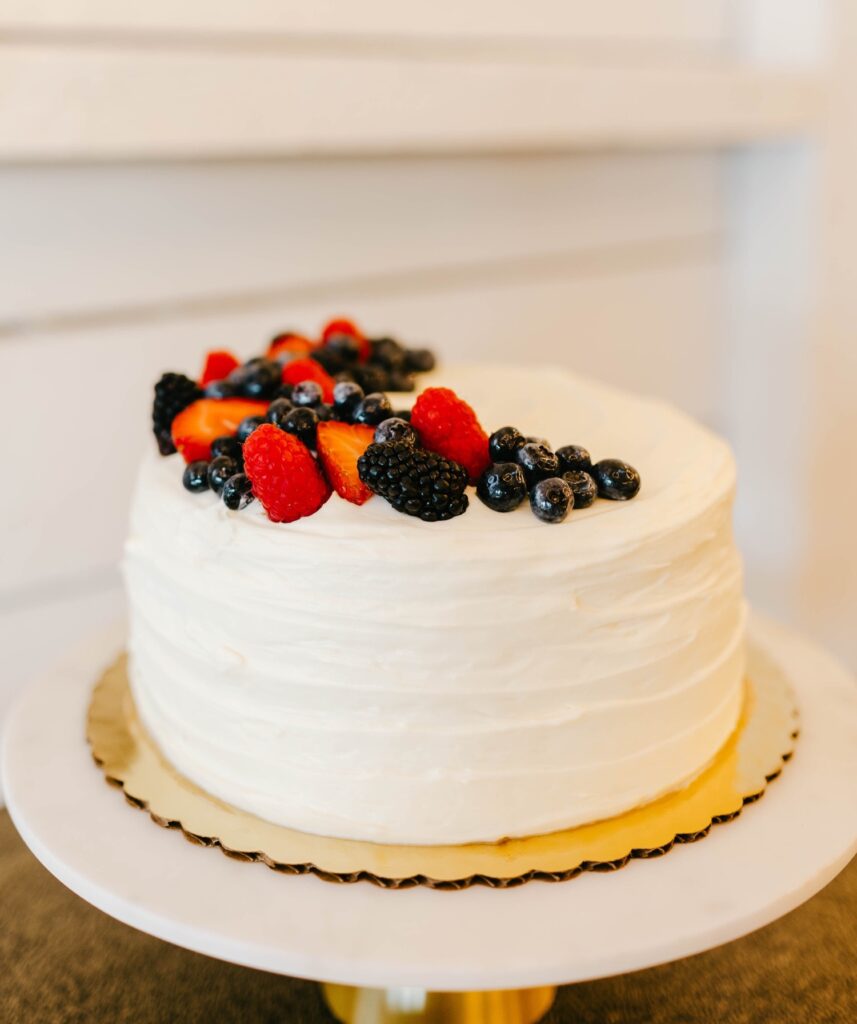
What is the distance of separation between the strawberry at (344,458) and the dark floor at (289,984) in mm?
537

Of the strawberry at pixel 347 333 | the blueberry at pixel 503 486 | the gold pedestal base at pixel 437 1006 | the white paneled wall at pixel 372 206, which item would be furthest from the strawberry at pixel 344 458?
the white paneled wall at pixel 372 206

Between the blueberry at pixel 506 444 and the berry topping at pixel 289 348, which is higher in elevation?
the blueberry at pixel 506 444

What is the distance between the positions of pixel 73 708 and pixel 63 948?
0.26 m

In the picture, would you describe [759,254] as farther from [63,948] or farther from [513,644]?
[63,948]

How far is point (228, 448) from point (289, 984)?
56 cm

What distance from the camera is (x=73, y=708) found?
116 centimetres

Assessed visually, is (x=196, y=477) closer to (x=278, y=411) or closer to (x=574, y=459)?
(x=278, y=411)

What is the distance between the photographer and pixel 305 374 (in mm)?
1109

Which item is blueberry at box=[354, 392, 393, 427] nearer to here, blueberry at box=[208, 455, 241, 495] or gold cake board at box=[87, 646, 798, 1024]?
blueberry at box=[208, 455, 241, 495]

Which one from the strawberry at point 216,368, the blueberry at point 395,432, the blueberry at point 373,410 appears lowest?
the strawberry at point 216,368

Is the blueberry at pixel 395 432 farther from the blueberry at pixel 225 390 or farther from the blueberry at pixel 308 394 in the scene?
the blueberry at pixel 225 390

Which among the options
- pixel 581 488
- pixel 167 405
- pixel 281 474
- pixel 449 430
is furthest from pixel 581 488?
pixel 167 405

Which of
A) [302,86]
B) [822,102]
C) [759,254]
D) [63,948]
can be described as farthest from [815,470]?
[63,948]

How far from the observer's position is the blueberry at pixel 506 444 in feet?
3.04
